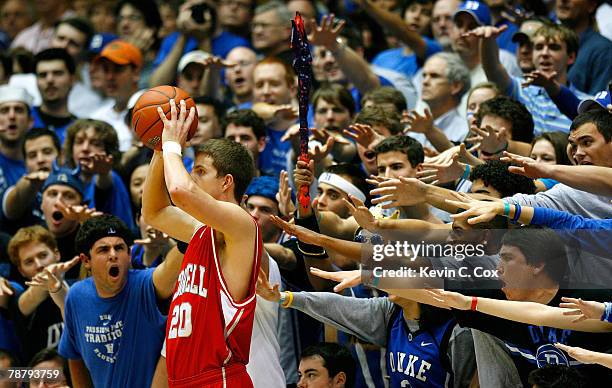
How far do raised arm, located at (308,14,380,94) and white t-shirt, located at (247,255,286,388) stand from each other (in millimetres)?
3513

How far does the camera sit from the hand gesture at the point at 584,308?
19.7 feet

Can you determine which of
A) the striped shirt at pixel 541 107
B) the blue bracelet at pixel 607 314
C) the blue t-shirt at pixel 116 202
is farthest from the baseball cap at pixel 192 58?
the blue bracelet at pixel 607 314

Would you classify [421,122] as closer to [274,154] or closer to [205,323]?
[274,154]

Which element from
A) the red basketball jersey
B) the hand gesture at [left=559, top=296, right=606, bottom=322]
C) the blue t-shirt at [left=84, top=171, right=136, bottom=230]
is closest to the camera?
the blue t-shirt at [left=84, top=171, right=136, bottom=230]

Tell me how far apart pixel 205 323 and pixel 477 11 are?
5701 mm

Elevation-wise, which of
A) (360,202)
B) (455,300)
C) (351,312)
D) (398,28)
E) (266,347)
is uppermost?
(398,28)

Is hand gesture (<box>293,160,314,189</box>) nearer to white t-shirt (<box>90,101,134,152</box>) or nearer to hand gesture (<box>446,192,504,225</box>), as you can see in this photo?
hand gesture (<box>446,192,504,225</box>)

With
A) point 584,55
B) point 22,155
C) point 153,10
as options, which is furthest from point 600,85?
point 153,10

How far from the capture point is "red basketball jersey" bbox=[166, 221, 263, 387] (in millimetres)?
6285

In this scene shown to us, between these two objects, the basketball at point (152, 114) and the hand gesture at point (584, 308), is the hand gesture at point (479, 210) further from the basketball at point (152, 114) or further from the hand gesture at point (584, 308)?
the basketball at point (152, 114)

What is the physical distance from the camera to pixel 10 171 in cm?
1156

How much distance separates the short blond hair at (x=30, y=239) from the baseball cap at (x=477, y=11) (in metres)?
4.45

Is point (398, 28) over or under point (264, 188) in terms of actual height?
over

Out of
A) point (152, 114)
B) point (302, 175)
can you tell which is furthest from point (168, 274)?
point (152, 114)
